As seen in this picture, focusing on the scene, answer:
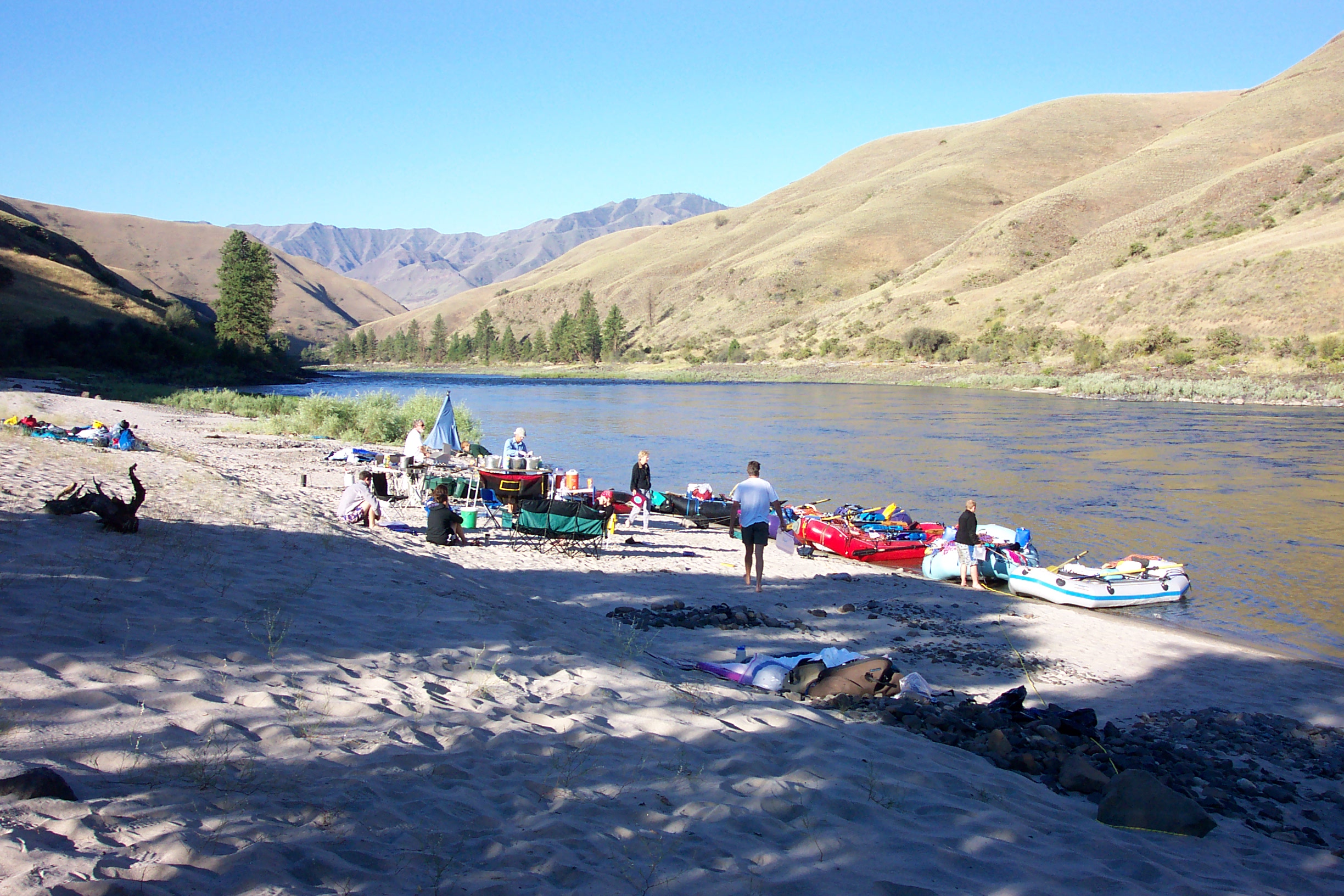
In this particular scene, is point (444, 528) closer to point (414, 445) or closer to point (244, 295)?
point (414, 445)

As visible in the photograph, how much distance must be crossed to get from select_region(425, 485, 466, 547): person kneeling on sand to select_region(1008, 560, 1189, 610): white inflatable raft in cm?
881

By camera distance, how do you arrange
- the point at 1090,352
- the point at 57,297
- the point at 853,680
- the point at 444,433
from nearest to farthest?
the point at 853,680 → the point at 444,433 → the point at 57,297 → the point at 1090,352

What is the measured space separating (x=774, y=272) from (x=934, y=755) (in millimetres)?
116902

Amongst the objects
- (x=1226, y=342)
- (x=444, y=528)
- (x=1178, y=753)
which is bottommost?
(x=1178, y=753)

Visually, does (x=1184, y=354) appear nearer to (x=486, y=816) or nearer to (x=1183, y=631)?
(x=1183, y=631)

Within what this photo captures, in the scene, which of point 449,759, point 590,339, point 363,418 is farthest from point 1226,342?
point 590,339

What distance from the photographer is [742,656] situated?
7.95 metres

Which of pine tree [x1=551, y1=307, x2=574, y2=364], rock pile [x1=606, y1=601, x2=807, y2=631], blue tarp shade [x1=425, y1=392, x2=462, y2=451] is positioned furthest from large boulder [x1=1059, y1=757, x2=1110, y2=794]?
pine tree [x1=551, y1=307, x2=574, y2=364]

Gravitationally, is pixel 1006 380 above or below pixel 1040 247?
below

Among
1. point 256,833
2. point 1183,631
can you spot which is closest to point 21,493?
point 256,833

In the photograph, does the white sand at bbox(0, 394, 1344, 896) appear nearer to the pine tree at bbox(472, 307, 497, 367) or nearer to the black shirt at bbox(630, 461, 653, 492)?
the black shirt at bbox(630, 461, 653, 492)

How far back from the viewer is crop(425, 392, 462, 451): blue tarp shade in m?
17.9

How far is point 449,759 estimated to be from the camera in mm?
4520

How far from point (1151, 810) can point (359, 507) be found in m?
10.5
